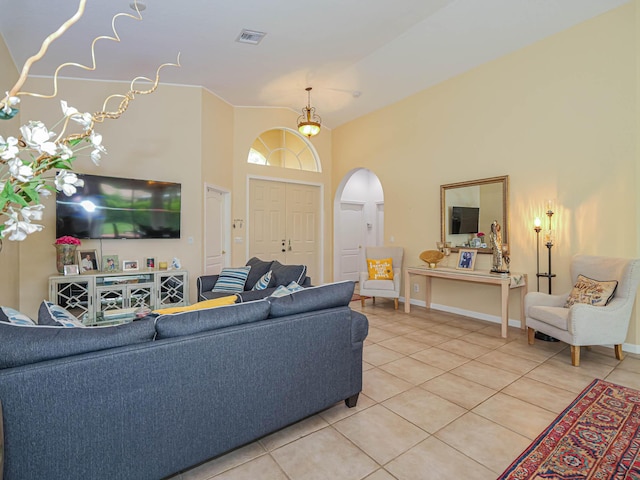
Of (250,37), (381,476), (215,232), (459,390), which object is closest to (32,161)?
(381,476)

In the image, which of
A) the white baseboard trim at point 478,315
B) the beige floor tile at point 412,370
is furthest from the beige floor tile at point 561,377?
the white baseboard trim at point 478,315

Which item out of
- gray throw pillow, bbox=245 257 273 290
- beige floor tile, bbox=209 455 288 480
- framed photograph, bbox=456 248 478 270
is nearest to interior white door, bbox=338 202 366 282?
framed photograph, bbox=456 248 478 270

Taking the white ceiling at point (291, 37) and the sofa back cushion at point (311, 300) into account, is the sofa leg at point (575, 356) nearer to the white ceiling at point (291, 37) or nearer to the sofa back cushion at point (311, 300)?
the sofa back cushion at point (311, 300)

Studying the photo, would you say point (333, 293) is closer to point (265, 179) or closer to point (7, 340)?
point (7, 340)

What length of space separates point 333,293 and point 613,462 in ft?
5.93

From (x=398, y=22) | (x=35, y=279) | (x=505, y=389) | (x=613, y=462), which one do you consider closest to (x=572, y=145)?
(x=398, y=22)

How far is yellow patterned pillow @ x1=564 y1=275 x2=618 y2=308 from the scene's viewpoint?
318cm

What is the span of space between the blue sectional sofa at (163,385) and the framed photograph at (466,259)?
10.3 feet

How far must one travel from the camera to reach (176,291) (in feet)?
15.3

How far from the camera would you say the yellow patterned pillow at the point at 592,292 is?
3180mm

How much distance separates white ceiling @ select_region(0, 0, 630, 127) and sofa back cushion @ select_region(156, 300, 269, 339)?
3.03 meters

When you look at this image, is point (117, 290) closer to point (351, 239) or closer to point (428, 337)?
point (428, 337)

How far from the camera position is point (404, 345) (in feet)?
12.1

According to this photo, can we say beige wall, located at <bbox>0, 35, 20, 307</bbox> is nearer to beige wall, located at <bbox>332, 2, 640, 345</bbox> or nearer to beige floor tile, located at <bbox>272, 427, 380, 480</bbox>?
beige floor tile, located at <bbox>272, 427, 380, 480</bbox>
